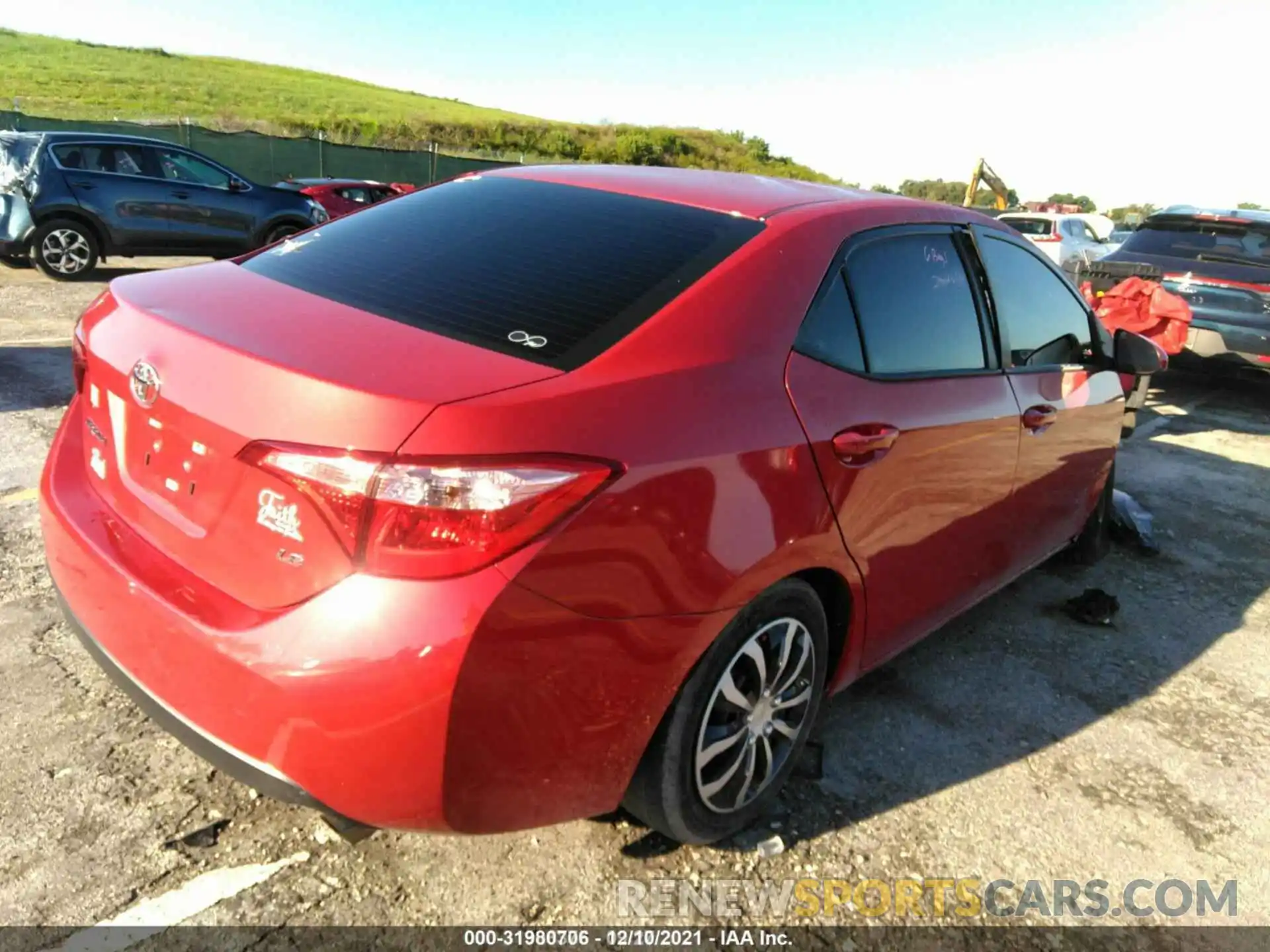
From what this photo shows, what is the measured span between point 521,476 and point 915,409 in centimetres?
143

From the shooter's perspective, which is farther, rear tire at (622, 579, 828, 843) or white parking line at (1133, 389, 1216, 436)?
white parking line at (1133, 389, 1216, 436)

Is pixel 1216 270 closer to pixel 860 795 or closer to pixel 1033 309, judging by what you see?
pixel 1033 309

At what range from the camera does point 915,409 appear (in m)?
2.76

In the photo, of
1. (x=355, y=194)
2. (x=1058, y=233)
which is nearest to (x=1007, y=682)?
(x=1058, y=233)

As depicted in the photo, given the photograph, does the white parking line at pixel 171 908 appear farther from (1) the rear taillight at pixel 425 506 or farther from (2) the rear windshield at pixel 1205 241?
(2) the rear windshield at pixel 1205 241

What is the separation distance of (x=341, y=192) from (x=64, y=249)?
7.22 meters

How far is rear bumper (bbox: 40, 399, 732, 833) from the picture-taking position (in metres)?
1.74

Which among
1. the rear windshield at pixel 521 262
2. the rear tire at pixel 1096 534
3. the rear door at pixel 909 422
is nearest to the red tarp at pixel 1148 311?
the rear tire at pixel 1096 534

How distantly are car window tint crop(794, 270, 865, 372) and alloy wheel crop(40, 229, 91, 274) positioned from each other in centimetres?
1086

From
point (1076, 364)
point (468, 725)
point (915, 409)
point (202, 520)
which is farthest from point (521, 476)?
point (1076, 364)

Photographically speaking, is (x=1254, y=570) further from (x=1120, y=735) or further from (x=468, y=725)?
(x=468, y=725)

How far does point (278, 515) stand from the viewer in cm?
183

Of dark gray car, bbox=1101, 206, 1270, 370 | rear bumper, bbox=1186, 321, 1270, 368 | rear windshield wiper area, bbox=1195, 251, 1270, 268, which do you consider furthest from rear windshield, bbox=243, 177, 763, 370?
rear windshield wiper area, bbox=1195, 251, 1270, 268

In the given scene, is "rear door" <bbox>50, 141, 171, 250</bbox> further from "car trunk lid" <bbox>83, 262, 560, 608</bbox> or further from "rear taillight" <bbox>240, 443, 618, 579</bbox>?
"rear taillight" <bbox>240, 443, 618, 579</bbox>
